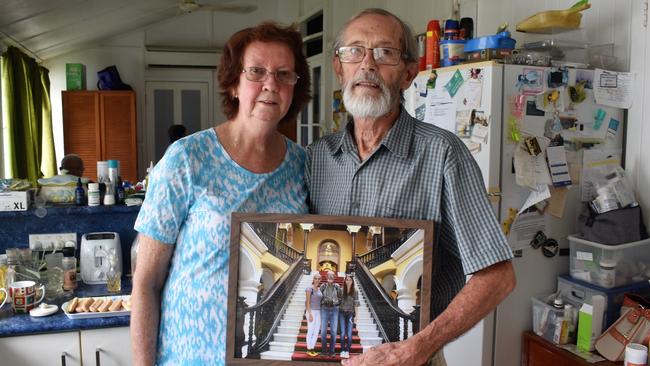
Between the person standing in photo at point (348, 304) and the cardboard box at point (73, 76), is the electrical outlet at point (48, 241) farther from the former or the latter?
the cardboard box at point (73, 76)

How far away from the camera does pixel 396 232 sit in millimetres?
1062

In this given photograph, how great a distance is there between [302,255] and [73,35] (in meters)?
5.67

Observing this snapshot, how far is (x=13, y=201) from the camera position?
230 cm

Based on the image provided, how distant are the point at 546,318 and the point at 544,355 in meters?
0.15

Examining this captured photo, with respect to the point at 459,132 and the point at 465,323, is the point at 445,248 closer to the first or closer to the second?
the point at 465,323

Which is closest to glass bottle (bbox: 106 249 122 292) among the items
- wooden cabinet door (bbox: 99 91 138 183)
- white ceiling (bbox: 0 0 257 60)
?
white ceiling (bbox: 0 0 257 60)

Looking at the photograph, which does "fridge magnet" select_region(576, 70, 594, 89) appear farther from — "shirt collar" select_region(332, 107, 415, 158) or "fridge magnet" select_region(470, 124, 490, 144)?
"shirt collar" select_region(332, 107, 415, 158)

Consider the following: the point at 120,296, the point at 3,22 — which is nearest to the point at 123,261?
the point at 120,296

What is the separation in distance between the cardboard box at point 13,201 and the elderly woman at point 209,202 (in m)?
1.34

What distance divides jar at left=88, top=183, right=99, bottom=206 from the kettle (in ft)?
0.45

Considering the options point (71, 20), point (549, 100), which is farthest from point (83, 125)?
point (549, 100)

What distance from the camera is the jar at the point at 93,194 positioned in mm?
2381

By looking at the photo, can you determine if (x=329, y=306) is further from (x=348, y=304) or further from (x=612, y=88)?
(x=612, y=88)

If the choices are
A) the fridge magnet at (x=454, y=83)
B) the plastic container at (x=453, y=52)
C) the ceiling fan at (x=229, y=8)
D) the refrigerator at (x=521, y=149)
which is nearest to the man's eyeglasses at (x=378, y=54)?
the refrigerator at (x=521, y=149)
